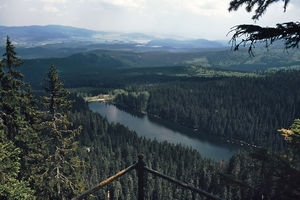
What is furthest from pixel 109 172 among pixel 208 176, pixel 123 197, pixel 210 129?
pixel 210 129

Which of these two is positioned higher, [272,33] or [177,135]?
[272,33]

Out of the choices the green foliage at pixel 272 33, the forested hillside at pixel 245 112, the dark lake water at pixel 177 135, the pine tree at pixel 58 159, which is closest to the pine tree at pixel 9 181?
the pine tree at pixel 58 159

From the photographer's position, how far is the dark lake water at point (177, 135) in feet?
419

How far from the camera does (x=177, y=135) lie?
152 metres

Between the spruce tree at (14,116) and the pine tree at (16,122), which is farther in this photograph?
the pine tree at (16,122)

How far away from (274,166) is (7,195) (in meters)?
16.9

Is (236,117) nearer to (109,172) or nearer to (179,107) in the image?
(179,107)

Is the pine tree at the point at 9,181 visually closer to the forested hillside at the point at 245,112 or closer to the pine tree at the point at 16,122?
the pine tree at the point at 16,122

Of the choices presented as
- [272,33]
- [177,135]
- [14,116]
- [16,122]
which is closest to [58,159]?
[16,122]

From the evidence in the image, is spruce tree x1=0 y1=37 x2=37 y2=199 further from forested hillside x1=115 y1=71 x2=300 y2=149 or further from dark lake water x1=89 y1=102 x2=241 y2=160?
forested hillside x1=115 y1=71 x2=300 y2=149

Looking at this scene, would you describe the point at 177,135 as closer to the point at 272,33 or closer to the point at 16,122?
the point at 16,122

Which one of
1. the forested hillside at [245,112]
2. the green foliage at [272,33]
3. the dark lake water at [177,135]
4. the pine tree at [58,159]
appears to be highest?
the green foliage at [272,33]

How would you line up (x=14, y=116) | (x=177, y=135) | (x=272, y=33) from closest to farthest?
(x=272, y=33) → (x=14, y=116) → (x=177, y=135)

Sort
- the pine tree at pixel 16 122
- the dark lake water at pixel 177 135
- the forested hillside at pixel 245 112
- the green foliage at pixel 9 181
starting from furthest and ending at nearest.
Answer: the forested hillside at pixel 245 112 < the dark lake water at pixel 177 135 < the pine tree at pixel 16 122 < the green foliage at pixel 9 181
